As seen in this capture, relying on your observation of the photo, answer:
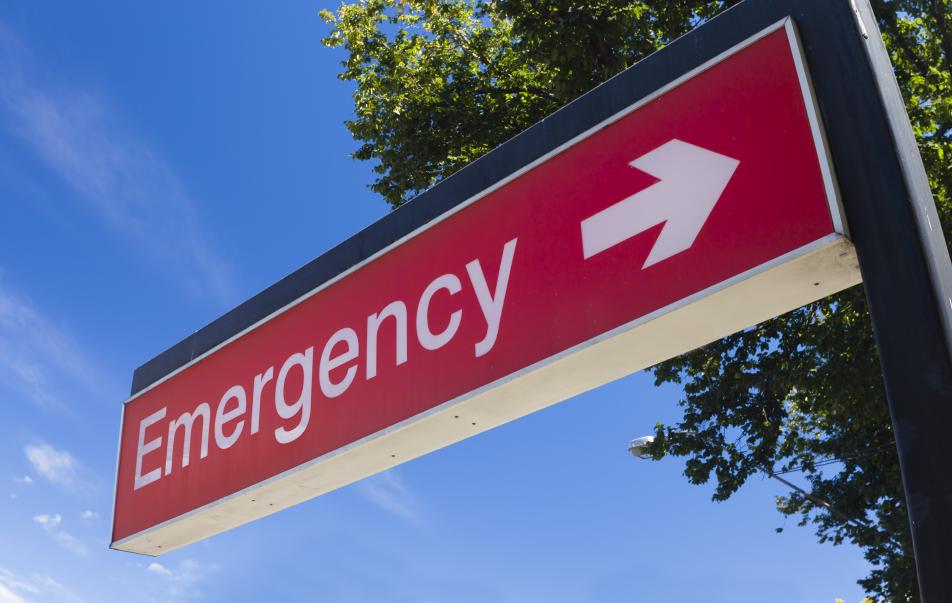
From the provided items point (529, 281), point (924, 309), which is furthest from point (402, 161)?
point (924, 309)

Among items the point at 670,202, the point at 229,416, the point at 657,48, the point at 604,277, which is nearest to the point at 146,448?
the point at 229,416

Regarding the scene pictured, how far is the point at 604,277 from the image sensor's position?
2420mm

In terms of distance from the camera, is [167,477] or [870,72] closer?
[870,72]

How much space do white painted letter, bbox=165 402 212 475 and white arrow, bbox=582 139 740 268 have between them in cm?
174

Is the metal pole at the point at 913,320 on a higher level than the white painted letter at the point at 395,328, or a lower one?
lower

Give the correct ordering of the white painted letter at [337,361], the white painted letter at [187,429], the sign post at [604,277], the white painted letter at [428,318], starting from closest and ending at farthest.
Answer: the sign post at [604,277] → the white painted letter at [428,318] → the white painted letter at [337,361] → the white painted letter at [187,429]

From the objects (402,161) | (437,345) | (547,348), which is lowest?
(547,348)

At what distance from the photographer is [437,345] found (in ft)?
9.15

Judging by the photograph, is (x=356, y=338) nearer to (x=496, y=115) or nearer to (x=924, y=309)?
(x=924, y=309)

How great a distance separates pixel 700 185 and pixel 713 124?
17 cm

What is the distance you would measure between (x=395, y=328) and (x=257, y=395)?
698 millimetres

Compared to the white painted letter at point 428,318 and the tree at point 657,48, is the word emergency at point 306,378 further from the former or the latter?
the tree at point 657,48

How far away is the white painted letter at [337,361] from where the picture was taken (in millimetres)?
3039

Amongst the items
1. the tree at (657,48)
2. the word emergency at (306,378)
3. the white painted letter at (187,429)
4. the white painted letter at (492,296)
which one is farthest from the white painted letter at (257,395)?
the tree at (657,48)
